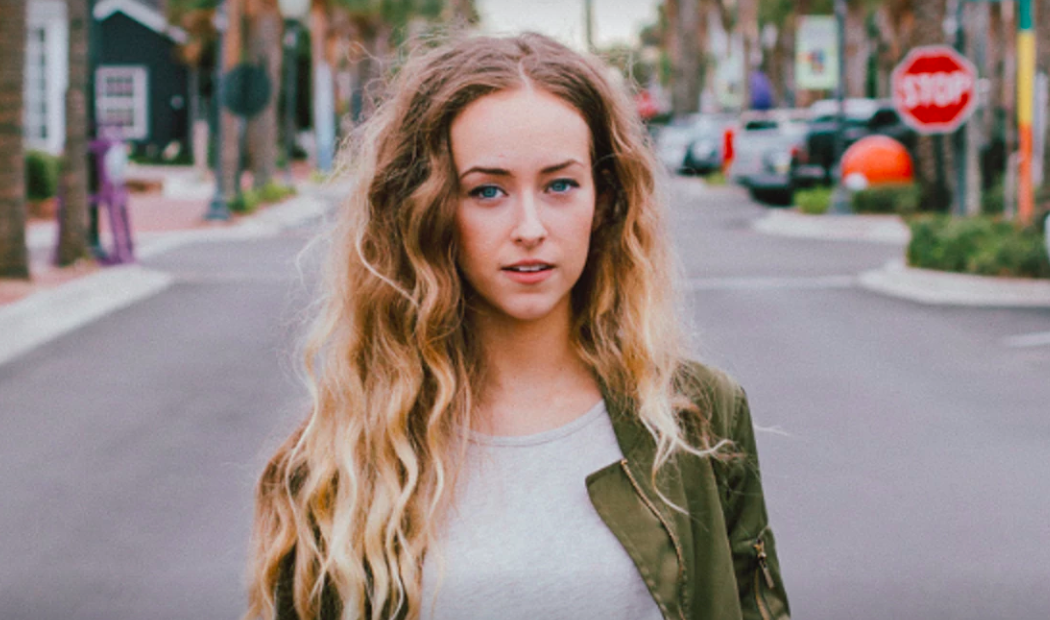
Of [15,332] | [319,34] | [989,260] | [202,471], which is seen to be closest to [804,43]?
[319,34]

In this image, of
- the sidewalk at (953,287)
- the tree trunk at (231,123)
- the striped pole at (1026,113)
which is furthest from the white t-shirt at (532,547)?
the tree trunk at (231,123)

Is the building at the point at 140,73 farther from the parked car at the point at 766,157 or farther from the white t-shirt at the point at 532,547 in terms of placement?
the white t-shirt at the point at 532,547

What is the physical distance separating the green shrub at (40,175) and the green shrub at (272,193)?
15.3 feet

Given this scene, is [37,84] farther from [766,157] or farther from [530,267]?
[530,267]

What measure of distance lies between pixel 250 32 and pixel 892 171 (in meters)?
14.9

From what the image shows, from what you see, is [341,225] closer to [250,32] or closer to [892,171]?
[892,171]

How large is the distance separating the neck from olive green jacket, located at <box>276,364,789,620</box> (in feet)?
0.23

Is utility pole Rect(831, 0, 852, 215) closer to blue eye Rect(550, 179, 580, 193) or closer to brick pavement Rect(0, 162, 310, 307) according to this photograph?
brick pavement Rect(0, 162, 310, 307)

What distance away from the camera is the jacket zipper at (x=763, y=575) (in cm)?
235

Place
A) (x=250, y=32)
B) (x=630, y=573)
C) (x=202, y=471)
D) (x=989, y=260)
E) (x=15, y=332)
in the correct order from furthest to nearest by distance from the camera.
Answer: (x=250, y=32) → (x=989, y=260) → (x=15, y=332) → (x=202, y=471) → (x=630, y=573)

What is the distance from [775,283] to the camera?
1723 centimetres

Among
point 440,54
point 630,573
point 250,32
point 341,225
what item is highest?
point 250,32

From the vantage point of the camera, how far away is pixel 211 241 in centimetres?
2439

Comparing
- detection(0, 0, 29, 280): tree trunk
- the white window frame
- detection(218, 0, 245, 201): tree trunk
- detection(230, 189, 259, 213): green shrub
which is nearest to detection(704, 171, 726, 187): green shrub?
detection(218, 0, 245, 201): tree trunk
